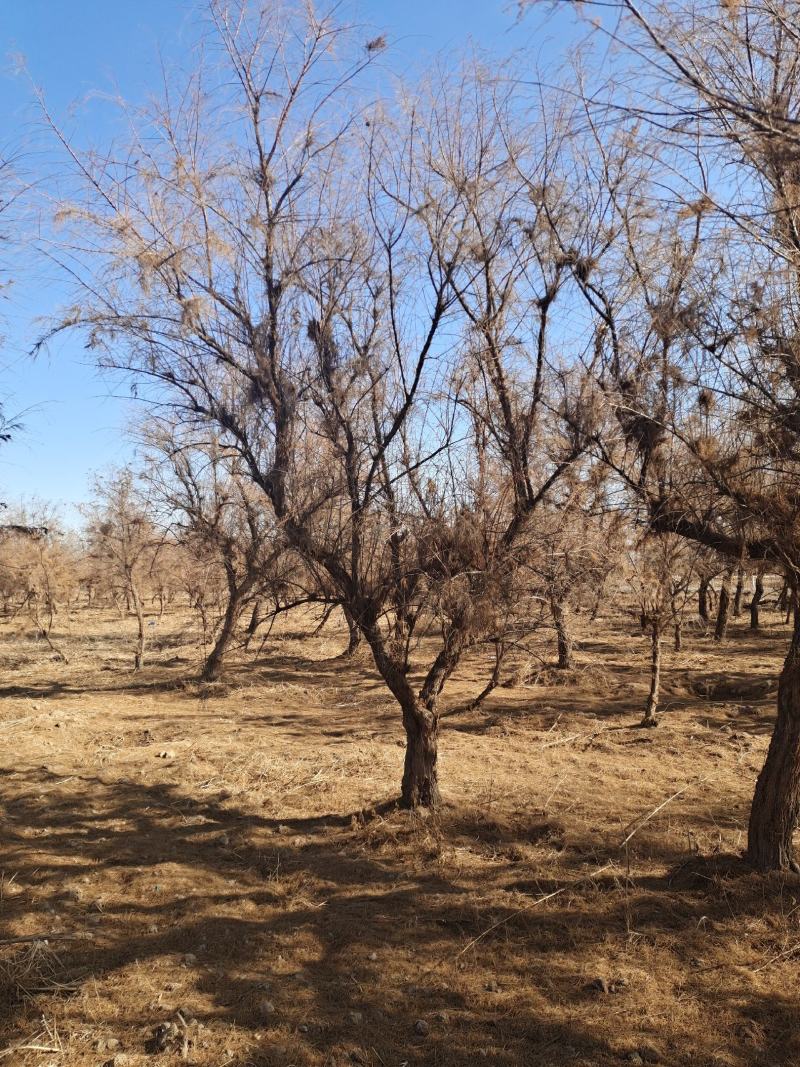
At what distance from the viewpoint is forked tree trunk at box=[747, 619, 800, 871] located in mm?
4996

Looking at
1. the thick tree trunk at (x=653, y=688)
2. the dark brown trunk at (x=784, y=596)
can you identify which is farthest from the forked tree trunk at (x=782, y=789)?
the thick tree trunk at (x=653, y=688)

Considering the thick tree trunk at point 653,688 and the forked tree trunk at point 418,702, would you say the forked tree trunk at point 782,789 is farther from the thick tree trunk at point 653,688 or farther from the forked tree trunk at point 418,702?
the thick tree trunk at point 653,688

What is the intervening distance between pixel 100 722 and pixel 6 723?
132cm

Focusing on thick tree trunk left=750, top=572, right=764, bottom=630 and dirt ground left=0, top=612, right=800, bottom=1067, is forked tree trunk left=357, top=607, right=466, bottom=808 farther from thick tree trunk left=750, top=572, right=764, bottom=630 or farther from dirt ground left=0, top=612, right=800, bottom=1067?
thick tree trunk left=750, top=572, right=764, bottom=630

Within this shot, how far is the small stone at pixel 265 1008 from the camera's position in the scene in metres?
3.91

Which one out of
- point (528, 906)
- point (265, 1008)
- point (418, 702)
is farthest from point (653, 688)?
point (265, 1008)

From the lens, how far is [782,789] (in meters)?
5.04

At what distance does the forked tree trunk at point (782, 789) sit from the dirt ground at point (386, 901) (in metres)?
0.17

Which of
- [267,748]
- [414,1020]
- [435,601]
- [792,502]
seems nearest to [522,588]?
[435,601]

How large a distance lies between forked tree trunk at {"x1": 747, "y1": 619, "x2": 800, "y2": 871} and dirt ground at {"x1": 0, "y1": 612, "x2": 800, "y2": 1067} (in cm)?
17

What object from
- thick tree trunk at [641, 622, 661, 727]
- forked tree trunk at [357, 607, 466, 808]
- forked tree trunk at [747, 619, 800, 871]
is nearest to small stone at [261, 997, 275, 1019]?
forked tree trunk at [357, 607, 466, 808]

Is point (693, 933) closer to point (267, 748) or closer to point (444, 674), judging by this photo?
point (444, 674)

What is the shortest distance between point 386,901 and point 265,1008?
1577mm

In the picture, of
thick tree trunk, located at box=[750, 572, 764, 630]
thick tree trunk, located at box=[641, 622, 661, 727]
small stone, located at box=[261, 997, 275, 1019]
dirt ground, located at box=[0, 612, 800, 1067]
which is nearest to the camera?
dirt ground, located at box=[0, 612, 800, 1067]
